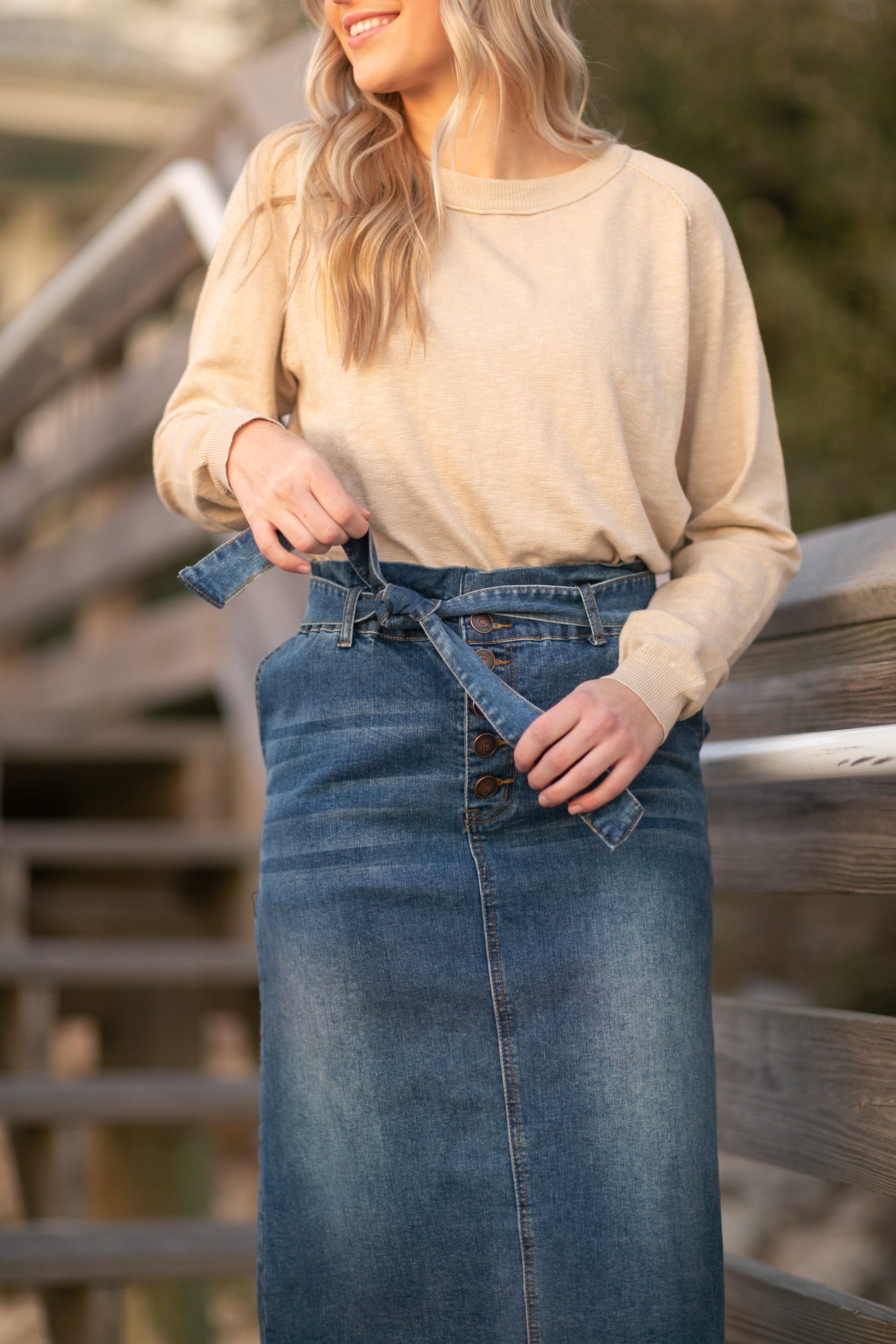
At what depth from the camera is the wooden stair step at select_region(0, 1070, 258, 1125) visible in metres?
2.29

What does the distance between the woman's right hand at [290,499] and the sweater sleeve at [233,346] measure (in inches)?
3.0

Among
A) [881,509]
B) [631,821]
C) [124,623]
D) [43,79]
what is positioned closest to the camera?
[631,821]

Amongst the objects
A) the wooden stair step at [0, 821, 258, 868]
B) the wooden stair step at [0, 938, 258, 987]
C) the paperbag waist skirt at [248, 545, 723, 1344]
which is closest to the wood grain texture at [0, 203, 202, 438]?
the wooden stair step at [0, 821, 258, 868]

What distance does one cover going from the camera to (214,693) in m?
4.93

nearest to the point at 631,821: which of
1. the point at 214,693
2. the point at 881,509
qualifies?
the point at 881,509

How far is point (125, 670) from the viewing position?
3467 millimetres

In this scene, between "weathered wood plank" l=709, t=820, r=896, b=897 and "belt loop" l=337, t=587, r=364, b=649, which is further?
"weathered wood plank" l=709, t=820, r=896, b=897

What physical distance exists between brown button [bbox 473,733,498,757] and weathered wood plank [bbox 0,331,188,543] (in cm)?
196

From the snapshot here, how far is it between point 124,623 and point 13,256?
594 cm

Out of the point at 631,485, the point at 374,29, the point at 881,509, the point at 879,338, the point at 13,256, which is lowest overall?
the point at 631,485

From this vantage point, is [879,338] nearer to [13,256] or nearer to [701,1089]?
[701,1089]

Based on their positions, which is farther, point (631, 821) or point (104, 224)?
point (104, 224)

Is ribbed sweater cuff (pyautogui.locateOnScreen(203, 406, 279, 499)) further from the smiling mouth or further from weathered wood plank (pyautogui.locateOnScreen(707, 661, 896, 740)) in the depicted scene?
weathered wood plank (pyautogui.locateOnScreen(707, 661, 896, 740))

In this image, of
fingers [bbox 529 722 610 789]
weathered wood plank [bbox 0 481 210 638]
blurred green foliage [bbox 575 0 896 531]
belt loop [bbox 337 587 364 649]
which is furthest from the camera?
blurred green foliage [bbox 575 0 896 531]
